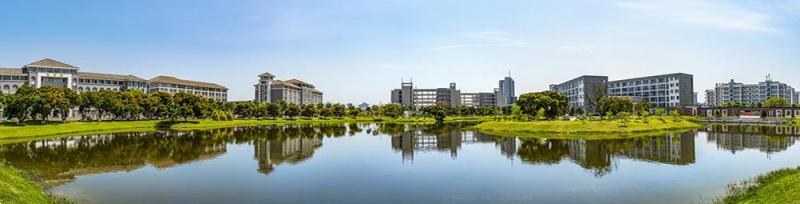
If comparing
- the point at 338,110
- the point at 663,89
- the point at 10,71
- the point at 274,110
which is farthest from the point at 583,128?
the point at 10,71

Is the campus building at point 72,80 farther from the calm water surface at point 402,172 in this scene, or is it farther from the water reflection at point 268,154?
the calm water surface at point 402,172

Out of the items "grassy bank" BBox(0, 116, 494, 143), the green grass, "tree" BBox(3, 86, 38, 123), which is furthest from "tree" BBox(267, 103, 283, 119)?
the green grass

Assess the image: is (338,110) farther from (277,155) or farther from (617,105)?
(277,155)

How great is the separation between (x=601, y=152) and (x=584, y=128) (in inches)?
932

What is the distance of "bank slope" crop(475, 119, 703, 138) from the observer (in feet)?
186

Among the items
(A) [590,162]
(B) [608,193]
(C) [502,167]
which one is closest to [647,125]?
(A) [590,162]

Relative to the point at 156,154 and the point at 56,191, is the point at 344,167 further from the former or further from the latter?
the point at 156,154

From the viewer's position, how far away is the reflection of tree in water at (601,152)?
30.3 meters

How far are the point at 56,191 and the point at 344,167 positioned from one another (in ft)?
48.5

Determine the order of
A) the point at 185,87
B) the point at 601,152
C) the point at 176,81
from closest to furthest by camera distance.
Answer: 1. the point at 601,152
2. the point at 176,81
3. the point at 185,87

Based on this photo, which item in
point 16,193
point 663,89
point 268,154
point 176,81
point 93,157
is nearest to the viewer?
point 16,193

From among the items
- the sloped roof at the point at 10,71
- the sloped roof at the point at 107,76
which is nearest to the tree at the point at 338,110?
the sloped roof at the point at 107,76

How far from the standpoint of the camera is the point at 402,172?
27031 mm

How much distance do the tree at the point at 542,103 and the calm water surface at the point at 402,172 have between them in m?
36.0
